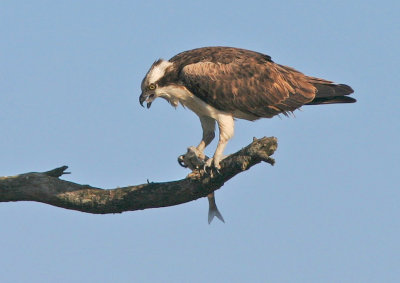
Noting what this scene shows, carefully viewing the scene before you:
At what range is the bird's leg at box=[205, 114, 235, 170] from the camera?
9883mm

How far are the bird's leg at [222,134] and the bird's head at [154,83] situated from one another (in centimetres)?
115

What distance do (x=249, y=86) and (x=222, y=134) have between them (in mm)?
1318

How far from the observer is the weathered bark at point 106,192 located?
31.9 feet

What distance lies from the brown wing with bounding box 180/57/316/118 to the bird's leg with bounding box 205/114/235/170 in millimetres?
187

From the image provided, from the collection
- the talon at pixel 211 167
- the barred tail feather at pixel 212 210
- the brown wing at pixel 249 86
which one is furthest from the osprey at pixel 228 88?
the barred tail feather at pixel 212 210

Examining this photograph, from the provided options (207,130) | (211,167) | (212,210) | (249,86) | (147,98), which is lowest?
(212,210)

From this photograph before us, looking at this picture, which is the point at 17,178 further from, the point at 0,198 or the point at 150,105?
the point at 150,105

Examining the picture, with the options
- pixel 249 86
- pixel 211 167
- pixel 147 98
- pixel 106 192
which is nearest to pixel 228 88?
pixel 249 86

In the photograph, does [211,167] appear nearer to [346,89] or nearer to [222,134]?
[222,134]

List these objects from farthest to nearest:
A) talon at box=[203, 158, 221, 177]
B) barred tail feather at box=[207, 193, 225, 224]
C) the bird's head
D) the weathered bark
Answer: the bird's head → barred tail feather at box=[207, 193, 225, 224] → the weathered bark → talon at box=[203, 158, 221, 177]

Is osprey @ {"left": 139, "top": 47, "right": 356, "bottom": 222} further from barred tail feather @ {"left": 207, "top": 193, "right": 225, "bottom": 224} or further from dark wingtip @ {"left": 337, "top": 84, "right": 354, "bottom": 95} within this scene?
barred tail feather @ {"left": 207, "top": 193, "right": 225, "bottom": 224}

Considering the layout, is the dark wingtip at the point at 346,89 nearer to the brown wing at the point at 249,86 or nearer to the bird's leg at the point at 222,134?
the brown wing at the point at 249,86

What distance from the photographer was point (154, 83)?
37.0 ft

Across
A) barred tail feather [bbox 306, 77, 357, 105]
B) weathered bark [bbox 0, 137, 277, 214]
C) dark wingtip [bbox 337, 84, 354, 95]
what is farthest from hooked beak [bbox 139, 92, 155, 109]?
dark wingtip [bbox 337, 84, 354, 95]
